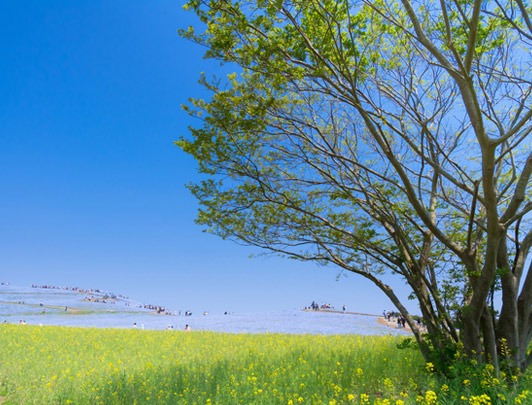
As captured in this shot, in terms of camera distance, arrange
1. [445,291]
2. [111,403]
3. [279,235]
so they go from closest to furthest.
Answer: [111,403], [445,291], [279,235]

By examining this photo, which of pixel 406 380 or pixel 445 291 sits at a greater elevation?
pixel 445 291

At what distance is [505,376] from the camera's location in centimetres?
641

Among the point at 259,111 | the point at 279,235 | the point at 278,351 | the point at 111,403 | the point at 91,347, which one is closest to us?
the point at 111,403

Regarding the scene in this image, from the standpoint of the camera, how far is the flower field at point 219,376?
5887 millimetres

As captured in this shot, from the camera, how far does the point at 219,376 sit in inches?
294

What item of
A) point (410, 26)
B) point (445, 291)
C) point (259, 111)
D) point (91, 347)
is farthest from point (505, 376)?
point (91, 347)

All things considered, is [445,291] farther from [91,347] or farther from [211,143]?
[91,347]

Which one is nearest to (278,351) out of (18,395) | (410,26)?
(18,395)

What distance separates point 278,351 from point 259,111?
7603 mm

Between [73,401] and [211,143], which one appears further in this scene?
[211,143]

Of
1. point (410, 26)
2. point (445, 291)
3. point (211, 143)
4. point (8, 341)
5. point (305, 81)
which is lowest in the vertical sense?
point (8, 341)

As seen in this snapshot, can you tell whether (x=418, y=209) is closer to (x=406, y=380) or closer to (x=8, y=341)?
(x=406, y=380)

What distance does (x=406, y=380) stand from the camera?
24.4 feet

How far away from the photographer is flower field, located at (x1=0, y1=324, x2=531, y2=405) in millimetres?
5887
